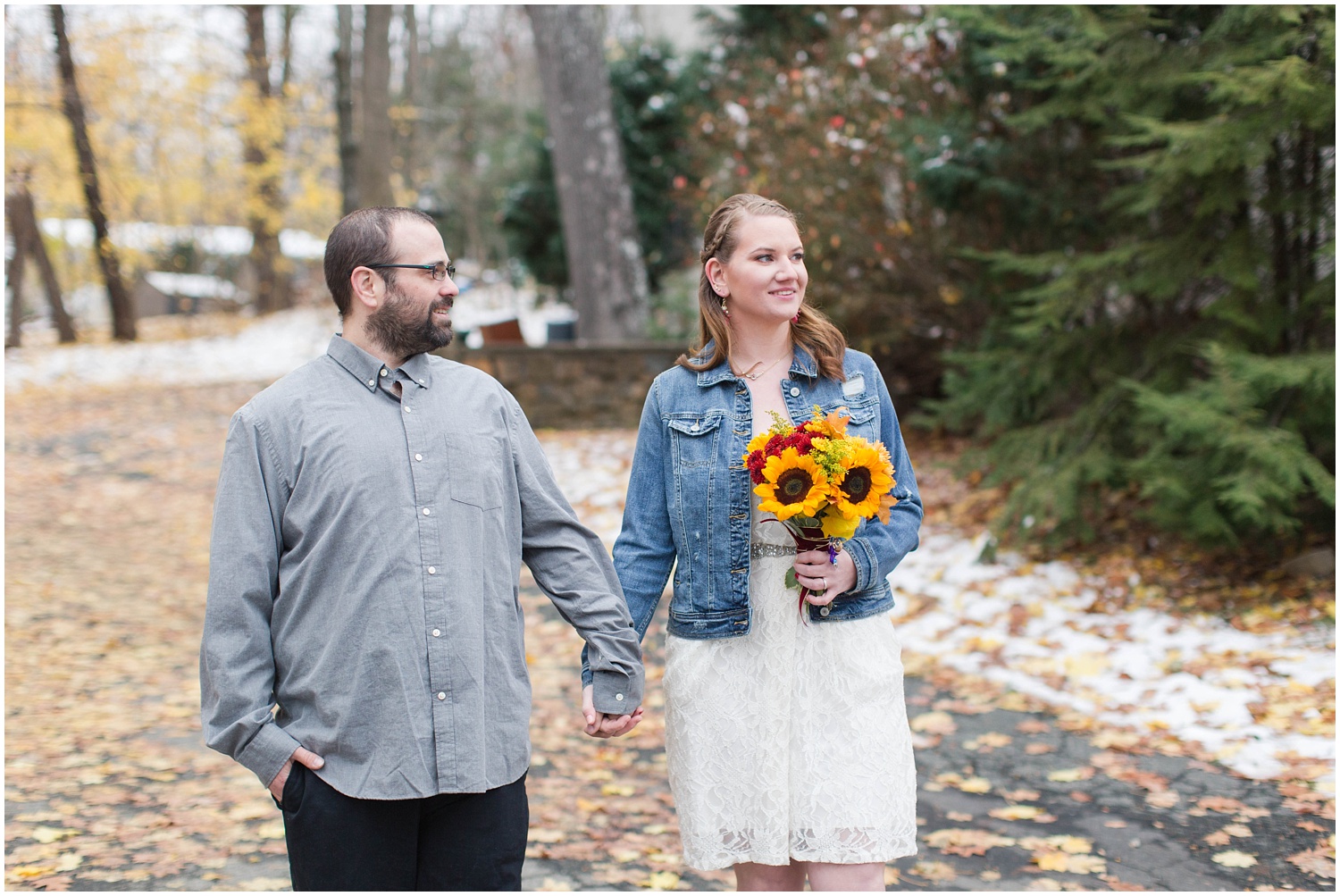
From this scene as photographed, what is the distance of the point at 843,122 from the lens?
1029cm

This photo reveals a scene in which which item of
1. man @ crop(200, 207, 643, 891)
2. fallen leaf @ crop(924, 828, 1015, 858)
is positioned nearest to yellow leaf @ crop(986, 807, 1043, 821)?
fallen leaf @ crop(924, 828, 1015, 858)

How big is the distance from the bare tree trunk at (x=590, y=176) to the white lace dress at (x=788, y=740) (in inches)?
396

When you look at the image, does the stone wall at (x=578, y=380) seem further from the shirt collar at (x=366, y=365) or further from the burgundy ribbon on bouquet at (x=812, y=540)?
the shirt collar at (x=366, y=365)

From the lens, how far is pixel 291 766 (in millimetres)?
2406

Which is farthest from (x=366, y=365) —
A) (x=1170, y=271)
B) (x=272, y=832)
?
(x=1170, y=271)

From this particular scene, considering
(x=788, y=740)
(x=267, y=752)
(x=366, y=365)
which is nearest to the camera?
(x=267, y=752)

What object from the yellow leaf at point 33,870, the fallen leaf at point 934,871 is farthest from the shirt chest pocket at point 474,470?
the yellow leaf at point 33,870

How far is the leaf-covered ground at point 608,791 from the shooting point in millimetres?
4117

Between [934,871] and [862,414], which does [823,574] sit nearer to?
[862,414]

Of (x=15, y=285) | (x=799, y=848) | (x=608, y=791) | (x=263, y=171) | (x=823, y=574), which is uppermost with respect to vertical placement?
(x=263, y=171)

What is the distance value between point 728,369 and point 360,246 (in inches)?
40.6

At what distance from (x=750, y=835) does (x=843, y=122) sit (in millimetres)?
8423

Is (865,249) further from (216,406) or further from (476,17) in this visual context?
(476,17)

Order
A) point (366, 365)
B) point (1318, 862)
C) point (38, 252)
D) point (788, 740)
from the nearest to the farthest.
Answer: point (366, 365) < point (788, 740) < point (1318, 862) < point (38, 252)
